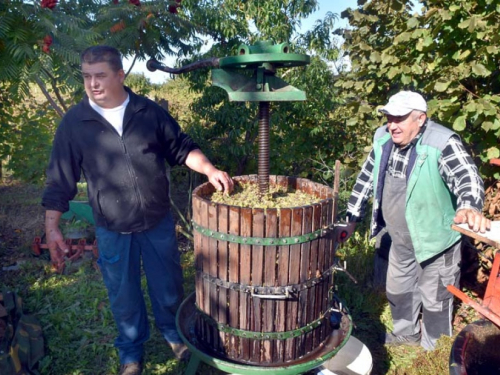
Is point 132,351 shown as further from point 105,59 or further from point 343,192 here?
point 343,192

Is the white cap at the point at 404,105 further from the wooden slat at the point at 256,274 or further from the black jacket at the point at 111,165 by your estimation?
the black jacket at the point at 111,165

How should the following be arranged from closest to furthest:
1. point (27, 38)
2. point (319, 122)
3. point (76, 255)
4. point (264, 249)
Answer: point (264, 249) < point (27, 38) < point (76, 255) < point (319, 122)

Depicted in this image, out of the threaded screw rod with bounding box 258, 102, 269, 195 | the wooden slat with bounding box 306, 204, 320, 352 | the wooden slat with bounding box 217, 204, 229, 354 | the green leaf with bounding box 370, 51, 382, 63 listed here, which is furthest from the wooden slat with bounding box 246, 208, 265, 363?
the green leaf with bounding box 370, 51, 382, 63

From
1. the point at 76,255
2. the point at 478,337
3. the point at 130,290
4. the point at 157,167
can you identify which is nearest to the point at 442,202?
the point at 478,337

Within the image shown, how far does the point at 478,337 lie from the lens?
255 centimetres

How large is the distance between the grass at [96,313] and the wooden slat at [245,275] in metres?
0.80

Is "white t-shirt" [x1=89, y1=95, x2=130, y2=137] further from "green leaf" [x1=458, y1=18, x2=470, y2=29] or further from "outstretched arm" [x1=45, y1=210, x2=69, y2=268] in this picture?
"green leaf" [x1=458, y1=18, x2=470, y2=29]

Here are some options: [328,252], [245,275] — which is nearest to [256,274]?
[245,275]

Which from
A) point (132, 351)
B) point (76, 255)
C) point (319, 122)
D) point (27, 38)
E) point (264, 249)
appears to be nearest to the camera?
point (264, 249)

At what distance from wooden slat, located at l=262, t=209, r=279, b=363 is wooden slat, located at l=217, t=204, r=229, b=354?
230mm

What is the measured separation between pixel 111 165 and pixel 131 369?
148cm

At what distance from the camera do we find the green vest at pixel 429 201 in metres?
2.84

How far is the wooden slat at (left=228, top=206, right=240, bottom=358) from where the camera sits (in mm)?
2314

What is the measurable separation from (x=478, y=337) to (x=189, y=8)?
4.21 metres
